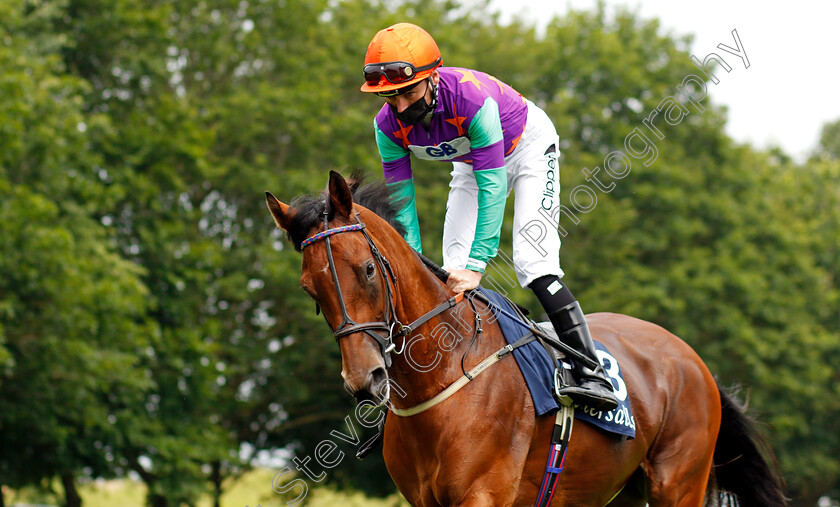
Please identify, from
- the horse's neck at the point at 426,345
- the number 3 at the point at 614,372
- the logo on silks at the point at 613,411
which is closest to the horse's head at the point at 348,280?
the horse's neck at the point at 426,345

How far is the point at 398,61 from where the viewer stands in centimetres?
420

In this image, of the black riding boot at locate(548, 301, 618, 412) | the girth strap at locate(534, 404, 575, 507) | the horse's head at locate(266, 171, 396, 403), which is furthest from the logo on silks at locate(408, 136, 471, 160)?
the girth strap at locate(534, 404, 575, 507)

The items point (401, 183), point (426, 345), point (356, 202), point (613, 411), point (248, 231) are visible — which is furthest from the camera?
point (248, 231)

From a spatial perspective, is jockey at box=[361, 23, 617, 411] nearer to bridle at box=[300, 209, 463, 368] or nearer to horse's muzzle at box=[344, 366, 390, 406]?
bridle at box=[300, 209, 463, 368]

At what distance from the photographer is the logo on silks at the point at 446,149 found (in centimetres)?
459

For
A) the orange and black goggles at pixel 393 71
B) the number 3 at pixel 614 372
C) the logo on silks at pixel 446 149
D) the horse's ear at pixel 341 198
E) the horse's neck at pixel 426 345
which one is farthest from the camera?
the number 3 at pixel 614 372

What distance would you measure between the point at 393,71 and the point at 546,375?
1800mm

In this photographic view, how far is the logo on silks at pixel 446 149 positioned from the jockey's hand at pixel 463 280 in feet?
2.38

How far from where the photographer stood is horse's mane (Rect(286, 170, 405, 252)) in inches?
151

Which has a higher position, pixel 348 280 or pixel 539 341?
pixel 348 280

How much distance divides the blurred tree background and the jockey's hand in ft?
35.4

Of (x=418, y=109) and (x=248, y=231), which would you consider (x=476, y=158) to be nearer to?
(x=418, y=109)

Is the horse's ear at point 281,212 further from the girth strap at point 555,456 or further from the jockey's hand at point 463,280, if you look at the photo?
the girth strap at point 555,456

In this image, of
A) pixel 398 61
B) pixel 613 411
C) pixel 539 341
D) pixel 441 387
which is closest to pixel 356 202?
pixel 398 61
